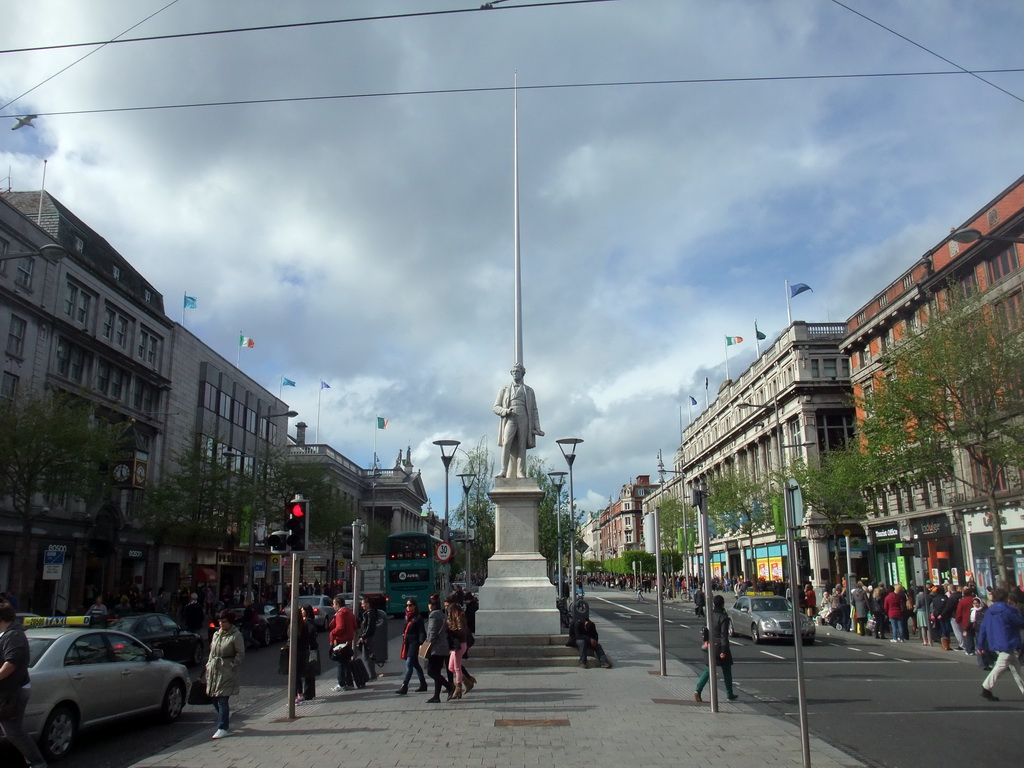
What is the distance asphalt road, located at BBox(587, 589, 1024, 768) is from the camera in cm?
988

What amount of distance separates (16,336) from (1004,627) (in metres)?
34.9

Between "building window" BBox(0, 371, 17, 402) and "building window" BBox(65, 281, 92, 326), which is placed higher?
"building window" BBox(65, 281, 92, 326)

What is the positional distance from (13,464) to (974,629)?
1134 inches

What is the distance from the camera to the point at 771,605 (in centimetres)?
2634

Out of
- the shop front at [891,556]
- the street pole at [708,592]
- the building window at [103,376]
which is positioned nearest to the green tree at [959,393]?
the street pole at [708,592]

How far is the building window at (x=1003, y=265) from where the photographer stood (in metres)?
30.7

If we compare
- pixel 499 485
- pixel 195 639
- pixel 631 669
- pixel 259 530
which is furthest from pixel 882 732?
pixel 259 530

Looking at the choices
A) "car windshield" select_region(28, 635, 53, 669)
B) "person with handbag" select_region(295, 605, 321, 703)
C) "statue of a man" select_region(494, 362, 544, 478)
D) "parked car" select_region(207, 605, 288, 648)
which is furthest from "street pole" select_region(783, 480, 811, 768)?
"parked car" select_region(207, 605, 288, 648)

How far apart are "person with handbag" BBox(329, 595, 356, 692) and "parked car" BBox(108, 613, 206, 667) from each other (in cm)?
454

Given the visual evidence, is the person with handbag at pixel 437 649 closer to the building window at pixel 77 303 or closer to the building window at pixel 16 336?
the building window at pixel 16 336

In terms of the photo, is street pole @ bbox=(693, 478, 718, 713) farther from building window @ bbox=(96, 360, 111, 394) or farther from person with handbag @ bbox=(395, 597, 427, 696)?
building window @ bbox=(96, 360, 111, 394)

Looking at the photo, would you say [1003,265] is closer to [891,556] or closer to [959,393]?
[959,393]

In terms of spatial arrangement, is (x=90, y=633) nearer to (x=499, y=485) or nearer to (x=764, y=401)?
(x=499, y=485)

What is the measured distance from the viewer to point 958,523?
118 ft
